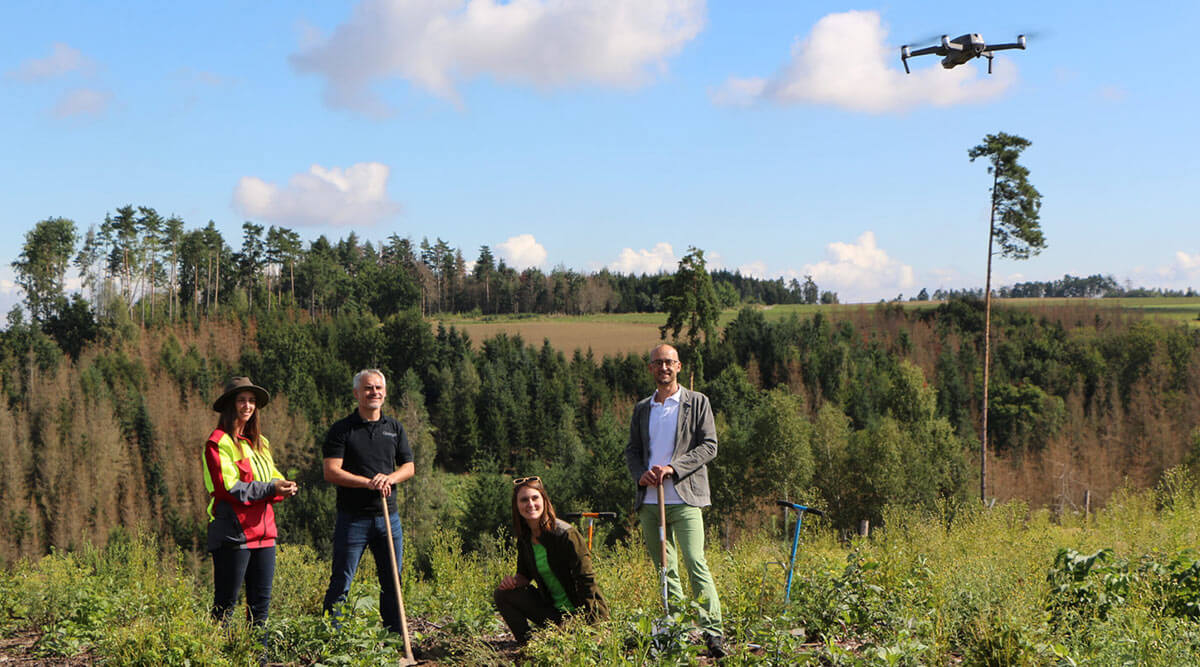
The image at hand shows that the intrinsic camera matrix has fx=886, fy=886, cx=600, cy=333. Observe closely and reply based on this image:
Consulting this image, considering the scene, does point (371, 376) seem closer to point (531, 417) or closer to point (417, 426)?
point (417, 426)

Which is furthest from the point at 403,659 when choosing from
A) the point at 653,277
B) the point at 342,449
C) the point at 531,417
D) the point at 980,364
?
the point at 653,277

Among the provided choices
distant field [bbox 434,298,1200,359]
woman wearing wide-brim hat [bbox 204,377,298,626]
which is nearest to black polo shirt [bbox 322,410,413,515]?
woman wearing wide-brim hat [bbox 204,377,298,626]

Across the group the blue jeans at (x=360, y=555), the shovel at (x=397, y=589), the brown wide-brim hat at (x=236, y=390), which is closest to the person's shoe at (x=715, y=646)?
the shovel at (x=397, y=589)

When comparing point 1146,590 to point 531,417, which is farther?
point 531,417

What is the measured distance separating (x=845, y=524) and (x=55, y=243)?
60233mm

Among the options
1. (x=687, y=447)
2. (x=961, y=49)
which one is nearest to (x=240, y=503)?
(x=687, y=447)

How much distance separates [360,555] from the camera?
4891mm

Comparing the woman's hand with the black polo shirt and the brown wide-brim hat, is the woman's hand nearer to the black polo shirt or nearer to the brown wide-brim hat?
the black polo shirt

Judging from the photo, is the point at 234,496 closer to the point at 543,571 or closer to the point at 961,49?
the point at 543,571

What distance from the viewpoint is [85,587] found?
5.89m

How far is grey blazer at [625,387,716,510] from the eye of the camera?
4789 millimetres

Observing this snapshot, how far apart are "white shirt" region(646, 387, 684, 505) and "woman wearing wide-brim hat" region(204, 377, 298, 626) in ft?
6.32

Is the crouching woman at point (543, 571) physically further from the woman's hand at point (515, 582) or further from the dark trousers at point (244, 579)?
the dark trousers at point (244, 579)

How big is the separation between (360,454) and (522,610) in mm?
1217
